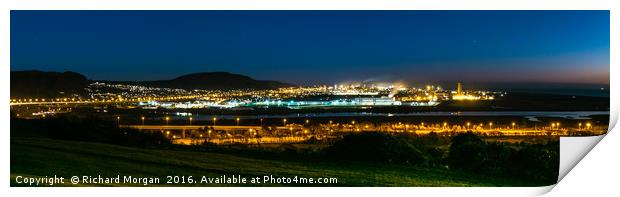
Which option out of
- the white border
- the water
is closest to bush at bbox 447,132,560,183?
the white border

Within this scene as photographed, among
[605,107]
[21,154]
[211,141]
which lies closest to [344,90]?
[211,141]

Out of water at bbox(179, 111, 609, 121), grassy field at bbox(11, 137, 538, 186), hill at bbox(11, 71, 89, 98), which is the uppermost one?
hill at bbox(11, 71, 89, 98)

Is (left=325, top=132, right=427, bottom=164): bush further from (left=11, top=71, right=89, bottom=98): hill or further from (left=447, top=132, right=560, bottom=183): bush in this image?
(left=11, top=71, right=89, bottom=98): hill

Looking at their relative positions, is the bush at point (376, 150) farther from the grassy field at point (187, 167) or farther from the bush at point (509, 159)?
the bush at point (509, 159)

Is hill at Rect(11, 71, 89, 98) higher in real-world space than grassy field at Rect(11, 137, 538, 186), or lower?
higher
